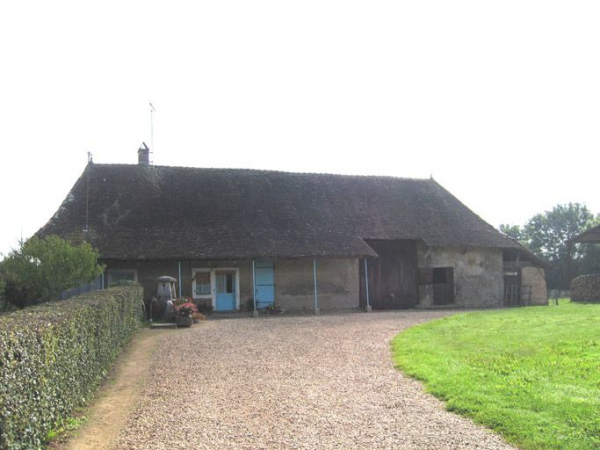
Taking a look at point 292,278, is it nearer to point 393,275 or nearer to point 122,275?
point 393,275

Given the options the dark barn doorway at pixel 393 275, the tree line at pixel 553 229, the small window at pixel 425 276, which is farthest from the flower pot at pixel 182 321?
the tree line at pixel 553 229

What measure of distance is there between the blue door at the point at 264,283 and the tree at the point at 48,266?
23.7 ft

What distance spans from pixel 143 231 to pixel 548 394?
55.1 ft

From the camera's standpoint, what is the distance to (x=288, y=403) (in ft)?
24.3

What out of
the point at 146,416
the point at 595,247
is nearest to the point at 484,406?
the point at 146,416

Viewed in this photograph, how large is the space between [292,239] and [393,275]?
17.6 feet

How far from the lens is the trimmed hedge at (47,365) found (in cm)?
453

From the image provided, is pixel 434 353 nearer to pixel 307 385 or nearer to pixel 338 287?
pixel 307 385

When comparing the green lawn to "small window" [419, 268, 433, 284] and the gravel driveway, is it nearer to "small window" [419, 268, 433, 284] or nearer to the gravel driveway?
the gravel driveway

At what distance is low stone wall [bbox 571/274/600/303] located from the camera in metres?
27.0

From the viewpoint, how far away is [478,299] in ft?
84.0

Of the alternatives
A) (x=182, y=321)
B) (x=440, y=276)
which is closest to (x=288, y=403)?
(x=182, y=321)

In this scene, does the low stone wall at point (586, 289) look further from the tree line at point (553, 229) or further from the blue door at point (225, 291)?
the tree line at point (553, 229)

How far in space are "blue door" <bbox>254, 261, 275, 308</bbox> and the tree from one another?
285 inches
